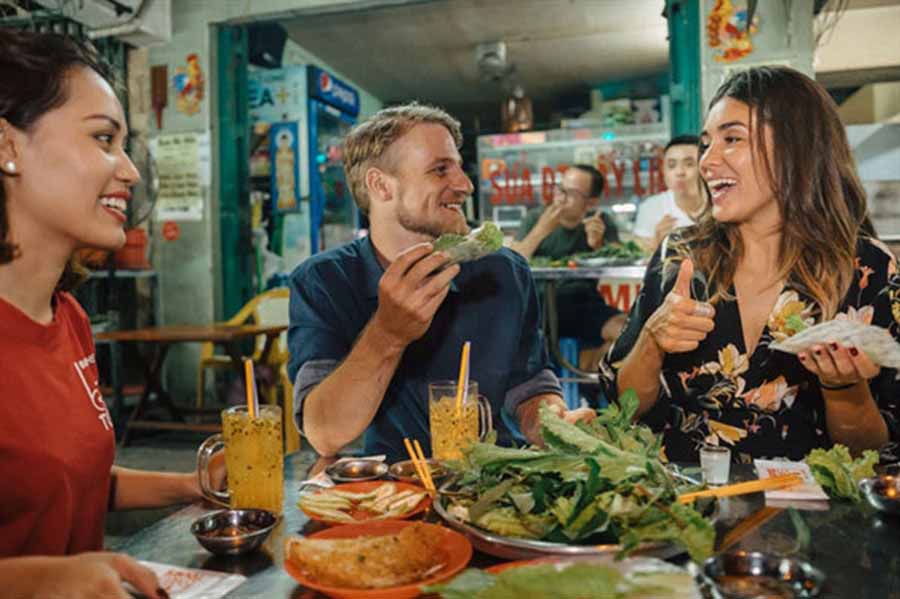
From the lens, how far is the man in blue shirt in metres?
1.75

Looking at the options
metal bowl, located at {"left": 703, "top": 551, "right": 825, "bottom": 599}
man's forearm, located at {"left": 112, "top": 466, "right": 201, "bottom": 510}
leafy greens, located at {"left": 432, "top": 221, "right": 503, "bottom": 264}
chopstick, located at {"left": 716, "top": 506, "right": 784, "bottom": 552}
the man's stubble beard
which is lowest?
man's forearm, located at {"left": 112, "top": 466, "right": 201, "bottom": 510}

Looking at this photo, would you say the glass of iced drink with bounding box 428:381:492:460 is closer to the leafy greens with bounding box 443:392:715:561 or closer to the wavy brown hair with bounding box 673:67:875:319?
the leafy greens with bounding box 443:392:715:561

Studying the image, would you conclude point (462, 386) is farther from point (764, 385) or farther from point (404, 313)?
point (764, 385)

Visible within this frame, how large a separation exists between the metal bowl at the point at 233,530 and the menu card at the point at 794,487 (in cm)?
87

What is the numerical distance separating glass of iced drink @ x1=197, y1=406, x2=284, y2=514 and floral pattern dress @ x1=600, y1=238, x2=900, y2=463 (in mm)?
1107

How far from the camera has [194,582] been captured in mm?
981

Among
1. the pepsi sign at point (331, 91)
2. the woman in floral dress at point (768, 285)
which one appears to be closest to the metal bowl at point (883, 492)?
the woman in floral dress at point (768, 285)

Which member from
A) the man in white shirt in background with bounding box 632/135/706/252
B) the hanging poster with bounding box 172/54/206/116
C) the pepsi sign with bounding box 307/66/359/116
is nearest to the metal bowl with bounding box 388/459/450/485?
the man in white shirt in background with bounding box 632/135/706/252

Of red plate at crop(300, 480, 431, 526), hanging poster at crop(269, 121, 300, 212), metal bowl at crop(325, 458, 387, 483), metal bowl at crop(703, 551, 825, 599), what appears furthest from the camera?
hanging poster at crop(269, 121, 300, 212)

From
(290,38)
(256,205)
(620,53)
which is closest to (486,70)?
(620,53)

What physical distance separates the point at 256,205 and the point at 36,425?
19.3ft

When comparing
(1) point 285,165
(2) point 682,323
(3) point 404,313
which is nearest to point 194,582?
(3) point 404,313

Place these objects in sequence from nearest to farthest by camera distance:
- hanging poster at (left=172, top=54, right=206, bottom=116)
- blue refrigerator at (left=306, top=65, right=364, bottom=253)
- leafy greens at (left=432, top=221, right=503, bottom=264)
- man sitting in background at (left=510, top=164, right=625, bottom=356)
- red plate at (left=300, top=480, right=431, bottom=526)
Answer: red plate at (left=300, top=480, right=431, bottom=526) → leafy greens at (left=432, top=221, right=503, bottom=264) → man sitting in background at (left=510, top=164, right=625, bottom=356) → hanging poster at (left=172, top=54, right=206, bottom=116) → blue refrigerator at (left=306, top=65, right=364, bottom=253)

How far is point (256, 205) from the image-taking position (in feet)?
22.7
